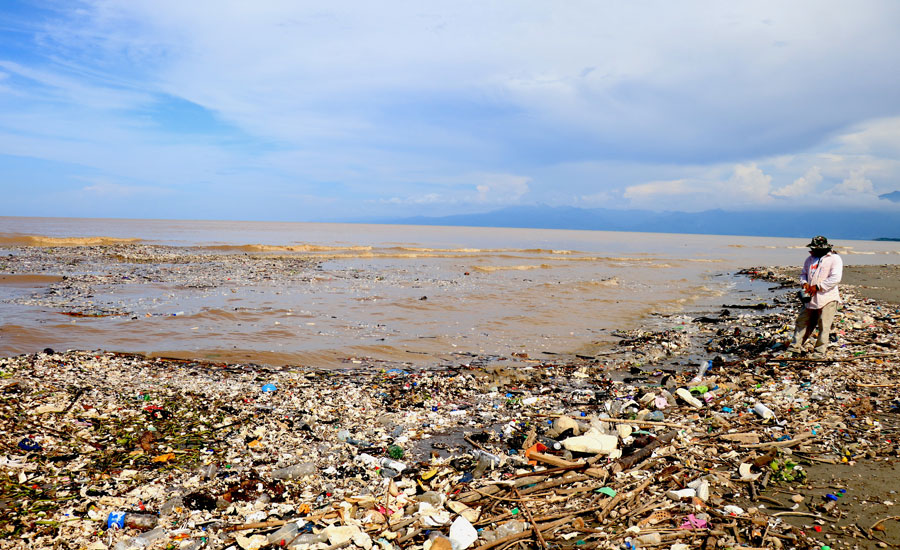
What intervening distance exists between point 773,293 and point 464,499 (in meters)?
23.2

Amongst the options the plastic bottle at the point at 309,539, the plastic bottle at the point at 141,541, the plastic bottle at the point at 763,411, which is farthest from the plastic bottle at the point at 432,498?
the plastic bottle at the point at 763,411

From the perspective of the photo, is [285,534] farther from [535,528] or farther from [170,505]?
[535,528]

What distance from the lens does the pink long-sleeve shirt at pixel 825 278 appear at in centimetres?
923

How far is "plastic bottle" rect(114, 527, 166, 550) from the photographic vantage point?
13.4 feet

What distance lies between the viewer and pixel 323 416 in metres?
7.12

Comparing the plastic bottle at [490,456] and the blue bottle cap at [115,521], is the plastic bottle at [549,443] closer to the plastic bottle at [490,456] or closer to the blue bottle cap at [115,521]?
the plastic bottle at [490,456]

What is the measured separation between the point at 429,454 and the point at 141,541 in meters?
3.04

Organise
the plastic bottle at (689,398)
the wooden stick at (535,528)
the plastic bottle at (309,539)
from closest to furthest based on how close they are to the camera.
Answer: the wooden stick at (535,528) < the plastic bottle at (309,539) < the plastic bottle at (689,398)

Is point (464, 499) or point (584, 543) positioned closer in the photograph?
point (584, 543)

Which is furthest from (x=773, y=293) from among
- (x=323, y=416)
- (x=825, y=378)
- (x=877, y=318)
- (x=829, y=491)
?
(x=323, y=416)

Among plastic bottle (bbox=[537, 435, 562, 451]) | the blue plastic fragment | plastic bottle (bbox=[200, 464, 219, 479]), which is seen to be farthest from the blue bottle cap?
plastic bottle (bbox=[537, 435, 562, 451])

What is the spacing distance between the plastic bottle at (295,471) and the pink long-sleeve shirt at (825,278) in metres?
9.52

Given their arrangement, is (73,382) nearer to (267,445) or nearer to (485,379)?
(267,445)

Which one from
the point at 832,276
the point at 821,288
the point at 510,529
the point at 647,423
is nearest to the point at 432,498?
the point at 510,529
